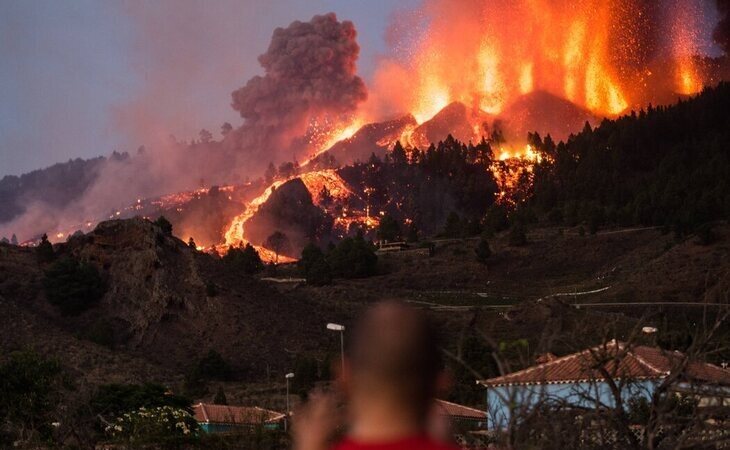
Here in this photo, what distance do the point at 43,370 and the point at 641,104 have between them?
15468 centimetres

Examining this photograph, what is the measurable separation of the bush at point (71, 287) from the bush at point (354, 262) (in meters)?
26.4

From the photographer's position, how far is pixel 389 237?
9269 centimetres

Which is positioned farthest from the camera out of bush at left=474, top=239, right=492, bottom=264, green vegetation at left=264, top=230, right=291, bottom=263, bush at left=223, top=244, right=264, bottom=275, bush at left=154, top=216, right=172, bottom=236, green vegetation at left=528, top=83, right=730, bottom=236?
green vegetation at left=264, top=230, right=291, bottom=263

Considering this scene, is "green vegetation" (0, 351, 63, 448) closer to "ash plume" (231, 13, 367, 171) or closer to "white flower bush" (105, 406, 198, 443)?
"white flower bush" (105, 406, 198, 443)

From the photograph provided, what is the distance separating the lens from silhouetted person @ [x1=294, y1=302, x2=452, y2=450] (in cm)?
245

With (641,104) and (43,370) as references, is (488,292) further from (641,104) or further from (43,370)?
(641,104)

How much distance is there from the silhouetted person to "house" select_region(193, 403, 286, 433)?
1787 cm

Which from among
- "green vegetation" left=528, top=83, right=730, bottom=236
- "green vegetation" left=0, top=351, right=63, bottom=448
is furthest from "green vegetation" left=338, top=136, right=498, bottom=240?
"green vegetation" left=0, top=351, right=63, bottom=448

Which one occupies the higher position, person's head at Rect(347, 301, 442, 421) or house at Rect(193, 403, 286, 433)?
person's head at Rect(347, 301, 442, 421)

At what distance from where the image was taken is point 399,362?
98.3 inches

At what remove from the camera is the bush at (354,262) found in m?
77.4

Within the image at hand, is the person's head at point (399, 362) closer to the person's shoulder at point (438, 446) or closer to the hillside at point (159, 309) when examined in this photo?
the person's shoulder at point (438, 446)

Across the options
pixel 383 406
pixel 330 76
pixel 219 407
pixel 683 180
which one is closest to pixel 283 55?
pixel 330 76

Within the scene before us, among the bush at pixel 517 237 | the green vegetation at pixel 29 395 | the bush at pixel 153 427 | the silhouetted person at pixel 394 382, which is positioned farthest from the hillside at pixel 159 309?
the silhouetted person at pixel 394 382
